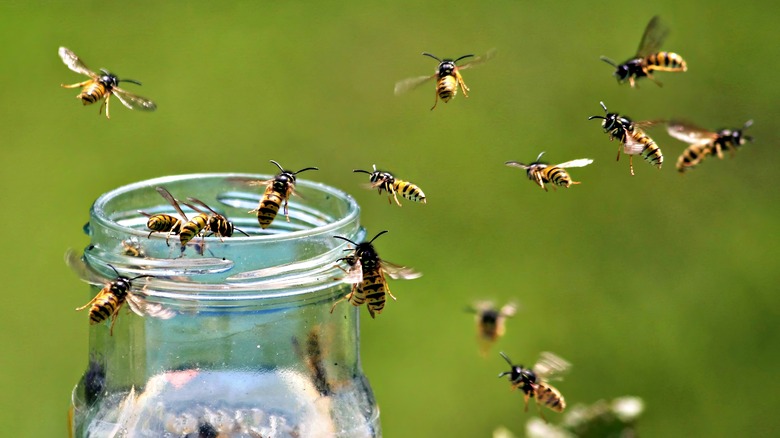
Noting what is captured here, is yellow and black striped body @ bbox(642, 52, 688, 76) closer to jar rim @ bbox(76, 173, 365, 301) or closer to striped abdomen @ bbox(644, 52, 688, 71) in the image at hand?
striped abdomen @ bbox(644, 52, 688, 71)

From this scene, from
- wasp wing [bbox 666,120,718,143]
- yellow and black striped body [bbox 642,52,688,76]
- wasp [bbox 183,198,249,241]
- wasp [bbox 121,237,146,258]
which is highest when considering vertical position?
yellow and black striped body [bbox 642,52,688,76]

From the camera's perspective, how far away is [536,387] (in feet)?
11.5

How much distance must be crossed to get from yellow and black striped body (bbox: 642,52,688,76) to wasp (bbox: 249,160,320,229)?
1.33 meters

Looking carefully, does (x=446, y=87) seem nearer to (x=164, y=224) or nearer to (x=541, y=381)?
(x=541, y=381)

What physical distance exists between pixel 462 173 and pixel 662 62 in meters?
3.69


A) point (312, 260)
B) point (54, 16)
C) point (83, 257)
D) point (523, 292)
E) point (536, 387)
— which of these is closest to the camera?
point (312, 260)

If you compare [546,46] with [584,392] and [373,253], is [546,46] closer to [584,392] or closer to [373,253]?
[584,392]

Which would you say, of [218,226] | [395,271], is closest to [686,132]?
[395,271]

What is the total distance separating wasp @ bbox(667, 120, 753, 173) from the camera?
3.46m

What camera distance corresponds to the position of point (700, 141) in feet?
11.5

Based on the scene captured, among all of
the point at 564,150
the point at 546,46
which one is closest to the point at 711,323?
the point at 564,150

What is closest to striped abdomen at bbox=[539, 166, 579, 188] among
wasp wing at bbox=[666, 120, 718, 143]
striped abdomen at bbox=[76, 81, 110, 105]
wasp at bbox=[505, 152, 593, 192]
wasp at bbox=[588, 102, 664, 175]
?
wasp at bbox=[505, 152, 593, 192]

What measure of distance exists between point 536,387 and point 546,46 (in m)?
4.96

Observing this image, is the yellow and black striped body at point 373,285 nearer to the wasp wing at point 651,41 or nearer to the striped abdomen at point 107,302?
the striped abdomen at point 107,302
